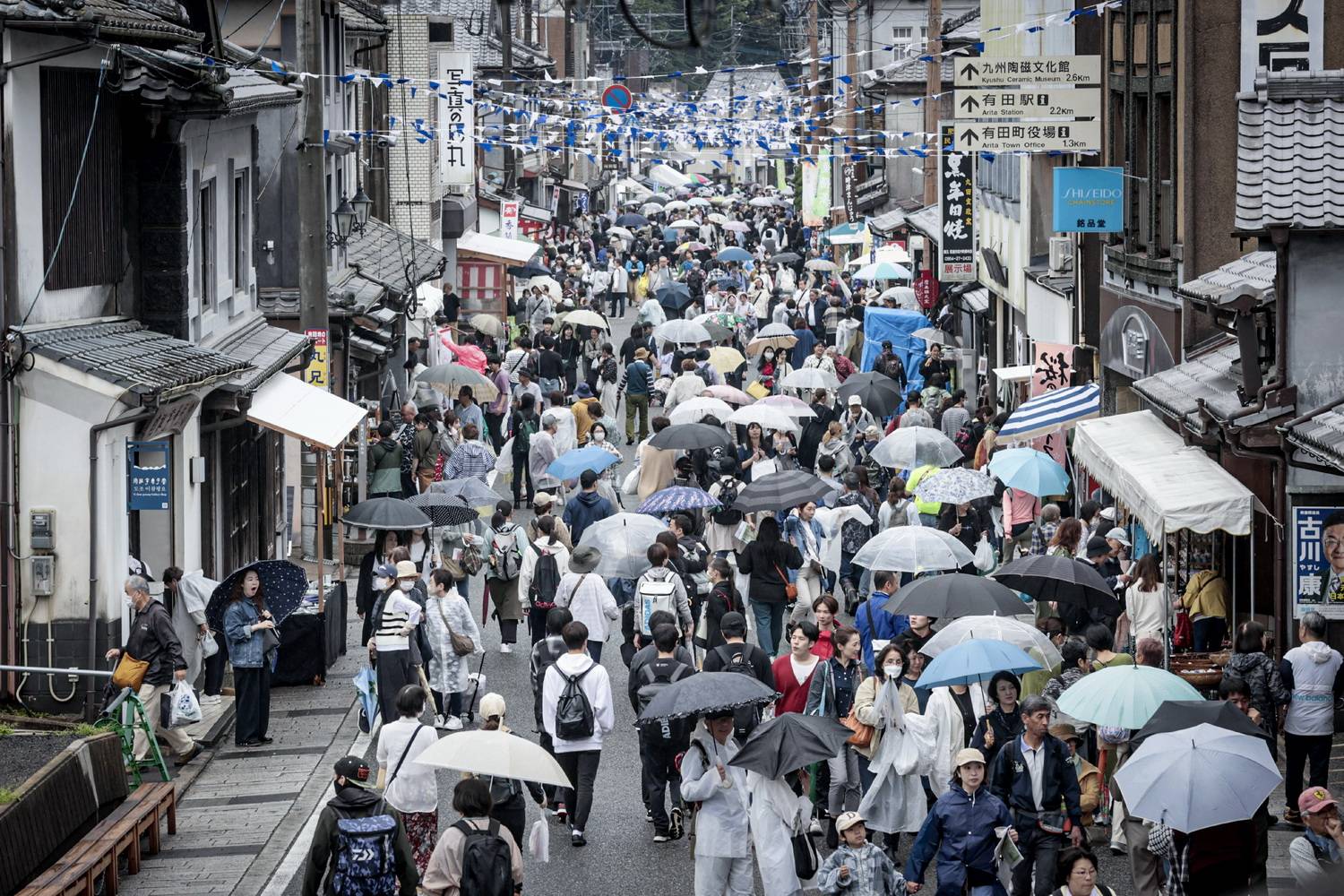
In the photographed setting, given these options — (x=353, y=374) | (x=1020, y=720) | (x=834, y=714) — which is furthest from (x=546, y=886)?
(x=353, y=374)

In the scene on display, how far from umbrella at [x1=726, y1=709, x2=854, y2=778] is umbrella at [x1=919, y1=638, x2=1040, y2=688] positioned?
1.29 m

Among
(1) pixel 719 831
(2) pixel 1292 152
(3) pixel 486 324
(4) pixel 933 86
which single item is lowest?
(1) pixel 719 831

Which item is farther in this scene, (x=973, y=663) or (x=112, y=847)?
(x=973, y=663)

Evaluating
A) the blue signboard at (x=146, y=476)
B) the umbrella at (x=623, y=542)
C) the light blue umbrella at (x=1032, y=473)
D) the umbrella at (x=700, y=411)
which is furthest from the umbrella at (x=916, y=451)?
the blue signboard at (x=146, y=476)

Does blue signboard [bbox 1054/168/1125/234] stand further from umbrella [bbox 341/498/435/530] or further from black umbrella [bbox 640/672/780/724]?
black umbrella [bbox 640/672/780/724]

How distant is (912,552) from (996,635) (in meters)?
3.37

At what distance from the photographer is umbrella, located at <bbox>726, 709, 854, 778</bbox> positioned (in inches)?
404

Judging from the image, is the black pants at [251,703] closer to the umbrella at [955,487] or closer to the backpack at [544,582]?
the backpack at [544,582]

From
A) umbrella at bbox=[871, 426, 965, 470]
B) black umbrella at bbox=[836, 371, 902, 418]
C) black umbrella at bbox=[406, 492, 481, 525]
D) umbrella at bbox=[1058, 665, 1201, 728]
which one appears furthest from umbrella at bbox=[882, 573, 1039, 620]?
black umbrella at bbox=[836, 371, 902, 418]

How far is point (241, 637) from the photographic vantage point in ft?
49.8

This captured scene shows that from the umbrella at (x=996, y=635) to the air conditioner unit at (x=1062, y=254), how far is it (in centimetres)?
1490

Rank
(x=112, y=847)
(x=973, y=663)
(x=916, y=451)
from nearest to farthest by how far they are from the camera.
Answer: (x=112, y=847) < (x=973, y=663) < (x=916, y=451)

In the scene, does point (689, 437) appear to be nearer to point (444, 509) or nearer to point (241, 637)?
point (444, 509)

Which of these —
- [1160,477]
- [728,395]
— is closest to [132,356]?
[1160,477]
